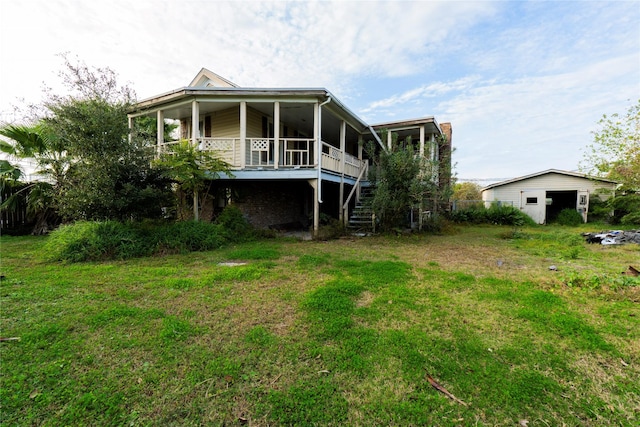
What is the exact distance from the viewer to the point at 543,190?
17047 mm

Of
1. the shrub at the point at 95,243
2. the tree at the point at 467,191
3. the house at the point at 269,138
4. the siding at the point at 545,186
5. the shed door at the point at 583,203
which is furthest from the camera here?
the tree at the point at 467,191

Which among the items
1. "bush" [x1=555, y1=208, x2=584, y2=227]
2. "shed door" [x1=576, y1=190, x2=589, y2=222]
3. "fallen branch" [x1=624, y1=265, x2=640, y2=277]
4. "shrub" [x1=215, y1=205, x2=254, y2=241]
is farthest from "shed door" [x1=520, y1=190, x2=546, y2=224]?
"shrub" [x1=215, y1=205, x2=254, y2=241]

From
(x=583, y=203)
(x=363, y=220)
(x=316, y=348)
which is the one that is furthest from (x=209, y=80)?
(x=583, y=203)

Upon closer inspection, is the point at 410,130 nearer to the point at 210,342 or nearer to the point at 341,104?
the point at 341,104

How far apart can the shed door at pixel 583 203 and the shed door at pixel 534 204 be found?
1.74m

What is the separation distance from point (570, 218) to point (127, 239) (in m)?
21.7

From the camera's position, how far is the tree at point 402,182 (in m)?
8.91

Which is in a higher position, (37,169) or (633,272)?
(37,169)

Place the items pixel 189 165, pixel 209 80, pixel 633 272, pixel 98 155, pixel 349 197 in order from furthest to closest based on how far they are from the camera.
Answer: pixel 209 80
pixel 349 197
pixel 189 165
pixel 98 155
pixel 633 272

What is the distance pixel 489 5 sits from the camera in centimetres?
840

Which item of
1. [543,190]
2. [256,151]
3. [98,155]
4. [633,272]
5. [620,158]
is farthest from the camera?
[543,190]

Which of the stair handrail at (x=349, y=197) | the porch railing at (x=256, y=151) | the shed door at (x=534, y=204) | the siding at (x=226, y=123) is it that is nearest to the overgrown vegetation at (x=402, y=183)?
the stair handrail at (x=349, y=197)

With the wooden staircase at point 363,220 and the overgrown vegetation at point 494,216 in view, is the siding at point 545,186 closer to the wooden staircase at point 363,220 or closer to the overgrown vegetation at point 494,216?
the overgrown vegetation at point 494,216

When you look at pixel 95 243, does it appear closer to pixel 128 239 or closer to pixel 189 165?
pixel 128 239
